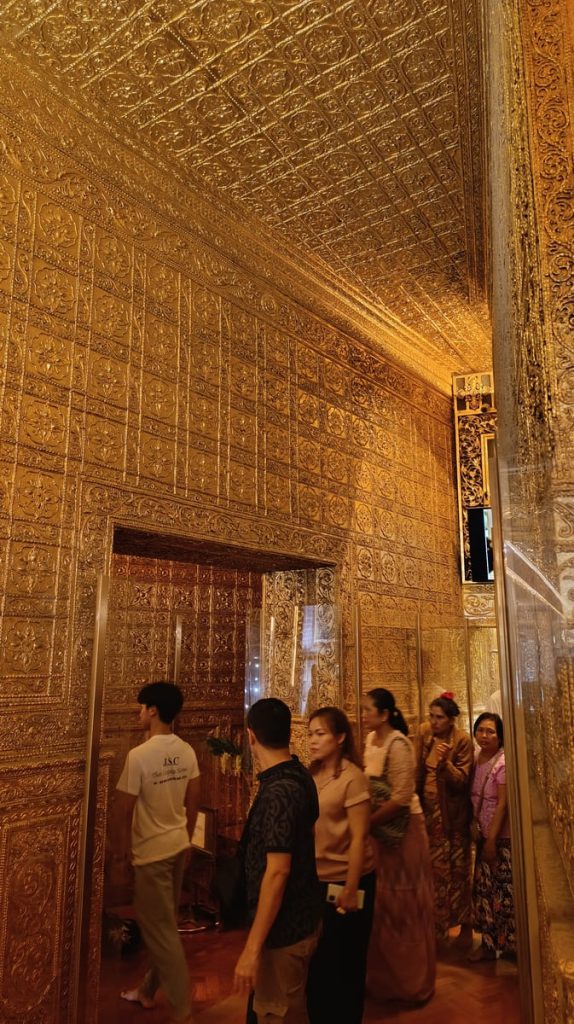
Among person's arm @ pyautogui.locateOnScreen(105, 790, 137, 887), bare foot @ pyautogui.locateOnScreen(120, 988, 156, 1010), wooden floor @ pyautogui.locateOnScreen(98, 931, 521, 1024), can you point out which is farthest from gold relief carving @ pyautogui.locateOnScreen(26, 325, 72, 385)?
bare foot @ pyautogui.locateOnScreen(120, 988, 156, 1010)

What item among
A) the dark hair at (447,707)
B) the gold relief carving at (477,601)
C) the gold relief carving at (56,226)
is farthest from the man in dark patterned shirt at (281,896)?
the gold relief carving at (477,601)

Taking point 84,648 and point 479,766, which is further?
point 479,766

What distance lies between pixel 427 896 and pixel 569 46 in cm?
414

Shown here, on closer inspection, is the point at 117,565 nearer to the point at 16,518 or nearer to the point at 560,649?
the point at 16,518

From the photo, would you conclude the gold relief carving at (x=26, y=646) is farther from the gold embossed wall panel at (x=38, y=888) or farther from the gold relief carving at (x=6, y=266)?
the gold relief carving at (x=6, y=266)

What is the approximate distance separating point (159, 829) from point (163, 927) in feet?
1.65

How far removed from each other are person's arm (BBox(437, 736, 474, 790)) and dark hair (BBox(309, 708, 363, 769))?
1741mm

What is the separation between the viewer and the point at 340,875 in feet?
10.9

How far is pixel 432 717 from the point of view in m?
5.16

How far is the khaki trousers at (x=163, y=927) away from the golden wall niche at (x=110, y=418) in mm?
323

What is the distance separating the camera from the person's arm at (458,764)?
4.96 m

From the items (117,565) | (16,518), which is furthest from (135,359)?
(117,565)

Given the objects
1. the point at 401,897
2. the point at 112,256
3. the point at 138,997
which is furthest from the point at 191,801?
the point at 112,256

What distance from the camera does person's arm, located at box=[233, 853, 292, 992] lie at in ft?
7.67
